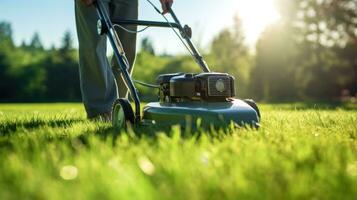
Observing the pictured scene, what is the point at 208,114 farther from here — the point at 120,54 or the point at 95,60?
the point at 95,60

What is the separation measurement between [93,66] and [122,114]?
1.05m

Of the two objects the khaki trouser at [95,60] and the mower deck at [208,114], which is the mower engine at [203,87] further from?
the khaki trouser at [95,60]

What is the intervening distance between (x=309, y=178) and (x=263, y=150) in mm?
442

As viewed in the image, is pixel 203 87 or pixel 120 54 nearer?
pixel 203 87

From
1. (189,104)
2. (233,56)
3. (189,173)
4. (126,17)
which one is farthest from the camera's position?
(233,56)

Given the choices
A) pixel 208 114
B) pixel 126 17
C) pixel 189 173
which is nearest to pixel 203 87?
pixel 208 114

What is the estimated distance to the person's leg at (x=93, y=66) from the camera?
437 centimetres

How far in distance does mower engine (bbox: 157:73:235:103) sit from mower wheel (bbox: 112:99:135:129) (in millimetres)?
310

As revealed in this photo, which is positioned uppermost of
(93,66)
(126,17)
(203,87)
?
(126,17)

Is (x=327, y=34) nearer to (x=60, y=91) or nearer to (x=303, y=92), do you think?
(x=303, y=92)

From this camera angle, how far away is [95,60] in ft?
14.4

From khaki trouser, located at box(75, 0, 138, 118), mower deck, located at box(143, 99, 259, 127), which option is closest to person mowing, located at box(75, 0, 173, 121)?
khaki trouser, located at box(75, 0, 138, 118)

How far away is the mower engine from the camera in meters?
3.34

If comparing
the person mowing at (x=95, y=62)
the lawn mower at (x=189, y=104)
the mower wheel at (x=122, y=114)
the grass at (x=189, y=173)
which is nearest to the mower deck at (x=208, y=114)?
the lawn mower at (x=189, y=104)
